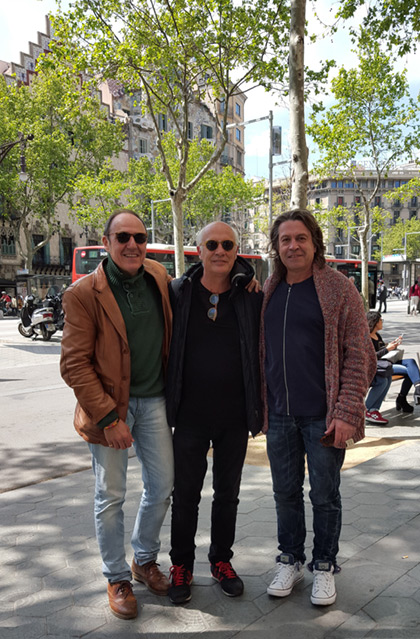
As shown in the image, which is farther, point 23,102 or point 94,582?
point 23,102

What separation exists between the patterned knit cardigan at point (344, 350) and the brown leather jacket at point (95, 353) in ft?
3.09

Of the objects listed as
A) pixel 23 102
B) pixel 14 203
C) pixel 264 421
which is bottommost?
pixel 264 421

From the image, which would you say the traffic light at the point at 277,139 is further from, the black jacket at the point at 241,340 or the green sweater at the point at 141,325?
the green sweater at the point at 141,325

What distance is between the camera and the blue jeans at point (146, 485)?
256cm

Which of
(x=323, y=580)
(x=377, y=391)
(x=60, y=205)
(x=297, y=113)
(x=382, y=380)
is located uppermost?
(x=60, y=205)

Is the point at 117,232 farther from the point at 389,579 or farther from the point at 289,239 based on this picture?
the point at 389,579

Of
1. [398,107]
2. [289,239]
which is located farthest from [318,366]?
[398,107]

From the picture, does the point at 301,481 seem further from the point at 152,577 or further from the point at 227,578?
the point at 152,577

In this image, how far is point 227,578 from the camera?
2.71m

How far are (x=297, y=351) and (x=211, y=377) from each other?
43 cm

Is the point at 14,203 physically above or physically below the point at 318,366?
above

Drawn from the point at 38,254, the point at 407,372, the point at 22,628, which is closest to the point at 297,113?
the point at 407,372

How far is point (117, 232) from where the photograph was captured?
2.57 meters

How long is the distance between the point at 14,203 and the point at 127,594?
34792 millimetres
